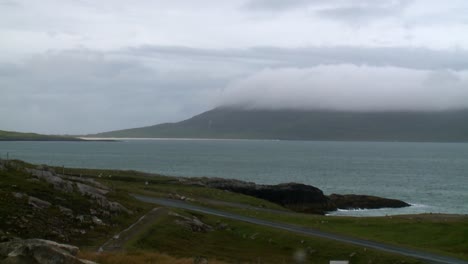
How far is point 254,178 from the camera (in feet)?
416

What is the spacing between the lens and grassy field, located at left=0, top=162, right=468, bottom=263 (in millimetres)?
32844

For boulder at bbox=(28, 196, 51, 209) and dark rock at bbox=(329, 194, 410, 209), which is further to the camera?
dark rock at bbox=(329, 194, 410, 209)

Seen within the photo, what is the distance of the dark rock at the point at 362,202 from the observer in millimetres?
A: 87062

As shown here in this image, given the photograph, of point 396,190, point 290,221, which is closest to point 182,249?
point 290,221

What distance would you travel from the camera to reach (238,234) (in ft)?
135

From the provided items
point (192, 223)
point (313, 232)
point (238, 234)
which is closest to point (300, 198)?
point (313, 232)

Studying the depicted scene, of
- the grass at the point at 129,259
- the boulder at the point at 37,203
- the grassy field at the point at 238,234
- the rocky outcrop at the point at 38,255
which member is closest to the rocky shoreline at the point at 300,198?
the grassy field at the point at 238,234

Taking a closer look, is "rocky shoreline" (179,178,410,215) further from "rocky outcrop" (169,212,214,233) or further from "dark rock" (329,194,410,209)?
"rocky outcrop" (169,212,214,233)

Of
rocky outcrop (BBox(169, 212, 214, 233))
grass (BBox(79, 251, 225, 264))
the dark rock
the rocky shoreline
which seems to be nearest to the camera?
grass (BBox(79, 251, 225, 264))

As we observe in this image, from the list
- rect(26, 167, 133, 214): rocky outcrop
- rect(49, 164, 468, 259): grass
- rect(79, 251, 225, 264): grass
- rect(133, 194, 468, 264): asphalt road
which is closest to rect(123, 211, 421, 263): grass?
rect(133, 194, 468, 264): asphalt road

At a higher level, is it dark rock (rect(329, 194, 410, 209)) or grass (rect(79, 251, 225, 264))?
grass (rect(79, 251, 225, 264))

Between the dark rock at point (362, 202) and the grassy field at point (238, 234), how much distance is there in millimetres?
36001

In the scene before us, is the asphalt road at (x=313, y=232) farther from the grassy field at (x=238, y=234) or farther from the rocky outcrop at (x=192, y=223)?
the rocky outcrop at (x=192, y=223)

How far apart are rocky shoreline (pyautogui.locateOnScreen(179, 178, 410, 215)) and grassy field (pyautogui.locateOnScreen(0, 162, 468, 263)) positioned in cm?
2958
